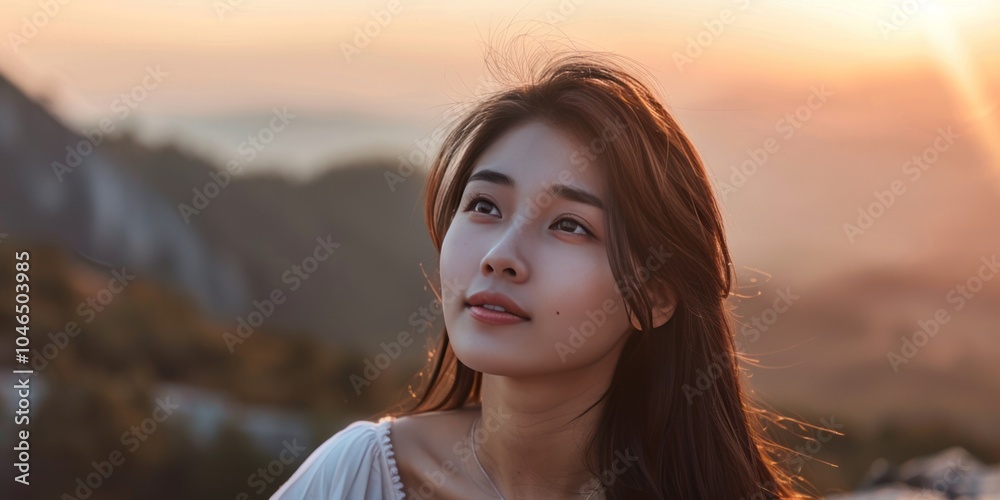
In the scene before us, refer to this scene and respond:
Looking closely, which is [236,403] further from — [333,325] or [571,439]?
[571,439]

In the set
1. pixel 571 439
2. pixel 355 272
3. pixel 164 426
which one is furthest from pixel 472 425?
pixel 355 272

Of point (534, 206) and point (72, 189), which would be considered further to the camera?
point (72, 189)

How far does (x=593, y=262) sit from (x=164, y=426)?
167 inches

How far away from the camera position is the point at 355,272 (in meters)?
6.89

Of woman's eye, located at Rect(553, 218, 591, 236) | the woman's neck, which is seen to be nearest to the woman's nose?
woman's eye, located at Rect(553, 218, 591, 236)

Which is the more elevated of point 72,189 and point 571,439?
point 72,189
